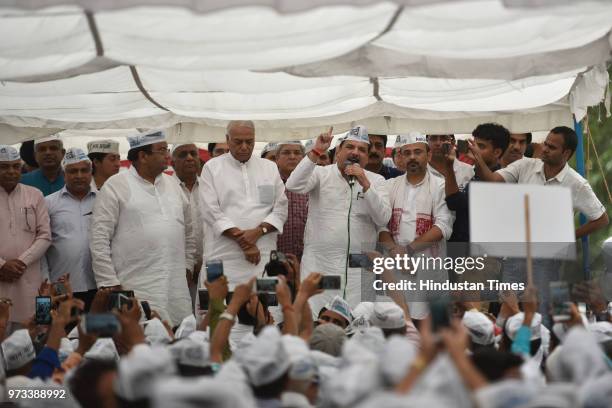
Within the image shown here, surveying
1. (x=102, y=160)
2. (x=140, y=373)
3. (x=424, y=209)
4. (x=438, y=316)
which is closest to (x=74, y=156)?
(x=102, y=160)

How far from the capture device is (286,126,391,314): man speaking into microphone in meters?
7.84

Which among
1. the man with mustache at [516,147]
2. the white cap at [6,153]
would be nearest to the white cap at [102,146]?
the white cap at [6,153]

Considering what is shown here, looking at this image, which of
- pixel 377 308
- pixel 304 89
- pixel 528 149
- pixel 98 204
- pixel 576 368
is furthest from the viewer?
pixel 528 149

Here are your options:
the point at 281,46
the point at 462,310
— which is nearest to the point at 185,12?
the point at 281,46

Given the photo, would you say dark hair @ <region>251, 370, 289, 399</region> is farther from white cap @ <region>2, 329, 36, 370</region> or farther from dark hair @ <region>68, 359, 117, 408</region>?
white cap @ <region>2, 329, 36, 370</region>

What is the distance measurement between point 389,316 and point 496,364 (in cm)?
238

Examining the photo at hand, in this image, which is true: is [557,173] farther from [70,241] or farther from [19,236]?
[19,236]

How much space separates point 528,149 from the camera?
10000mm

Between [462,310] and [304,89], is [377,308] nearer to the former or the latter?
[462,310]

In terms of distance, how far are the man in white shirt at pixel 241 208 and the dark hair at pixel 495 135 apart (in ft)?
5.84

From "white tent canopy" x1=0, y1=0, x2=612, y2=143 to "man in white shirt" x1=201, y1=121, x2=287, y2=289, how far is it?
34cm

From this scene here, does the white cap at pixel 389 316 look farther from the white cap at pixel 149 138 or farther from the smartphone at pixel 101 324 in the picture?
the white cap at pixel 149 138

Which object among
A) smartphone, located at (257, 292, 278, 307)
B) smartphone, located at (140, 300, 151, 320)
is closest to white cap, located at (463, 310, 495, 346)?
smartphone, located at (257, 292, 278, 307)

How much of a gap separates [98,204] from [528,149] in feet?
14.7
